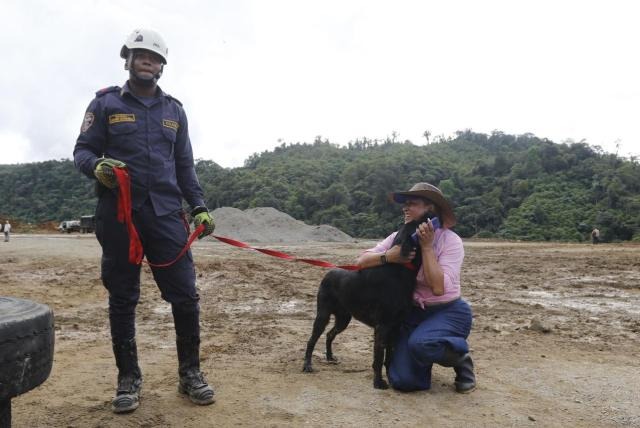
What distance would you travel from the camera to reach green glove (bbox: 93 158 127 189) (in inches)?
107

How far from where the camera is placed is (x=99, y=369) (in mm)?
3793

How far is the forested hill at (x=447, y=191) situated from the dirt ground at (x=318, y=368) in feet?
91.7

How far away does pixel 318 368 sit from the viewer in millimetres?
3934

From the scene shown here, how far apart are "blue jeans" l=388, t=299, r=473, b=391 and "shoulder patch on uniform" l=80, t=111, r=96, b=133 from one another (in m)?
2.47

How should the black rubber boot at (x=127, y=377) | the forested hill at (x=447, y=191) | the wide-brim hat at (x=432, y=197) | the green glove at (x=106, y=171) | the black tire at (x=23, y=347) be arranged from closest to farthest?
1. the black tire at (x=23, y=347)
2. the green glove at (x=106, y=171)
3. the black rubber boot at (x=127, y=377)
4. the wide-brim hat at (x=432, y=197)
5. the forested hill at (x=447, y=191)

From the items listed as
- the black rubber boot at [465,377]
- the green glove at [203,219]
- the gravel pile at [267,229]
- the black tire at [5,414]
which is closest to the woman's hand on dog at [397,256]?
the black rubber boot at [465,377]

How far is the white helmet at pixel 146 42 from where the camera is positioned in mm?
2934

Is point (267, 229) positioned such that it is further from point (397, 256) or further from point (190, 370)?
point (190, 370)

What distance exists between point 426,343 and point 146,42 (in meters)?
2.59

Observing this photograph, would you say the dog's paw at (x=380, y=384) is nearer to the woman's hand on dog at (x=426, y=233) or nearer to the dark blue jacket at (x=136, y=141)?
the woman's hand on dog at (x=426, y=233)

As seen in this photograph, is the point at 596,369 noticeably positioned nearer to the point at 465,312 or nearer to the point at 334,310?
the point at 465,312

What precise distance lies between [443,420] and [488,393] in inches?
24.3

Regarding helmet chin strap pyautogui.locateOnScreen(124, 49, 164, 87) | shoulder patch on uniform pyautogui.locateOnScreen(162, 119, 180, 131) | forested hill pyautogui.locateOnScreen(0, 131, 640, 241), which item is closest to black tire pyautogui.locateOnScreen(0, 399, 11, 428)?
shoulder patch on uniform pyautogui.locateOnScreen(162, 119, 180, 131)

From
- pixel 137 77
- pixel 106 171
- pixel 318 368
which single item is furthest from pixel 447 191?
pixel 106 171
